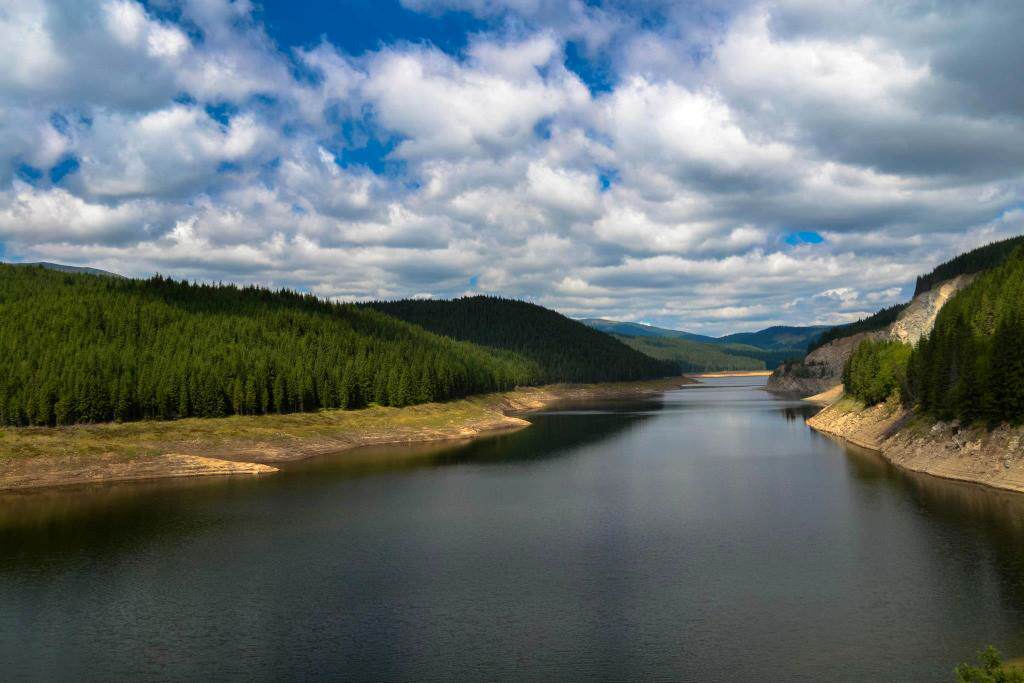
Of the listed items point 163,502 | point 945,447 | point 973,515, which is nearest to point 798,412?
point 945,447

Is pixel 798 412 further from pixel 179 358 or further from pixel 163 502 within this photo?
pixel 163 502

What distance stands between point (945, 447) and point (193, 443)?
295 ft

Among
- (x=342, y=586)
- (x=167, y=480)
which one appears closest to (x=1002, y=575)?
(x=342, y=586)

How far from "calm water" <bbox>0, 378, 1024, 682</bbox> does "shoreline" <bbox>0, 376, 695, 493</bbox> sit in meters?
7.03

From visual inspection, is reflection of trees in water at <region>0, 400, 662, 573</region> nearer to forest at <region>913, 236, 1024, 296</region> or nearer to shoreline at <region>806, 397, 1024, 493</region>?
shoreline at <region>806, 397, 1024, 493</region>

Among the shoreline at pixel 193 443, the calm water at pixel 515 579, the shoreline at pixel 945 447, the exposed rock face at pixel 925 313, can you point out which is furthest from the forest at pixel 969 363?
the shoreline at pixel 193 443

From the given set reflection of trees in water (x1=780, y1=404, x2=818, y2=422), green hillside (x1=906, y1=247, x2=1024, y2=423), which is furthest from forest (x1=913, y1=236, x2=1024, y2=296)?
green hillside (x1=906, y1=247, x2=1024, y2=423)

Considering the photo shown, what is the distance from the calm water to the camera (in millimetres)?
28891

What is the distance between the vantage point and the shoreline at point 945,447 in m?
62.8

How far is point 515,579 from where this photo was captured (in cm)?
3953

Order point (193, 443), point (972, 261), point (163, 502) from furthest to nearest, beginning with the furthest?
point (972, 261), point (193, 443), point (163, 502)

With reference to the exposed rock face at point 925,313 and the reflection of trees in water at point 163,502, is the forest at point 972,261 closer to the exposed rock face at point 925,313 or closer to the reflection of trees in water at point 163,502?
the exposed rock face at point 925,313

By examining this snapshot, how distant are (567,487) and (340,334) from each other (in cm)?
10989

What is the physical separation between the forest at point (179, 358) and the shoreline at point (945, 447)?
3242 inches
